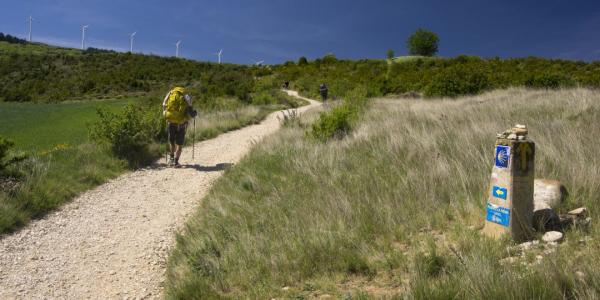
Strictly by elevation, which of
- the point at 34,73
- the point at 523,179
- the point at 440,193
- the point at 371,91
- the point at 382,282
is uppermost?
the point at 34,73

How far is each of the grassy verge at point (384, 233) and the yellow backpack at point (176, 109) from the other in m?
3.16

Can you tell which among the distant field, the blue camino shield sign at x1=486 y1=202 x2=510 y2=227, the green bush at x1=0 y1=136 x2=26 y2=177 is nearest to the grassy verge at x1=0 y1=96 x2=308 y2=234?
the distant field

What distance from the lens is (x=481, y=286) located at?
2381mm

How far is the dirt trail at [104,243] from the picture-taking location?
404cm

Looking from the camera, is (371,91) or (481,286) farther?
(371,91)

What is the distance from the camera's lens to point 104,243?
16.9ft

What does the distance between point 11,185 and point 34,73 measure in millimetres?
57776

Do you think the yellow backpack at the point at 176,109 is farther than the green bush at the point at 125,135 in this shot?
No

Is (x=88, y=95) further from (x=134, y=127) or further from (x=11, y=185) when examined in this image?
(x=11, y=185)

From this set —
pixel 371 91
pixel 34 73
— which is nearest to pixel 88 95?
pixel 34 73

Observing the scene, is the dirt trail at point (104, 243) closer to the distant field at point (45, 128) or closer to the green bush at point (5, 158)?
the green bush at point (5, 158)

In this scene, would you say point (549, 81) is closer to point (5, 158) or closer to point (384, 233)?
point (384, 233)

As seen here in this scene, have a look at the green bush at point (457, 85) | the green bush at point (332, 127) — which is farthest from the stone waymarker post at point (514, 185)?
the green bush at point (457, 85)

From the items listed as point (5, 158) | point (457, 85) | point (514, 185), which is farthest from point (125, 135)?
point (457, 85)
